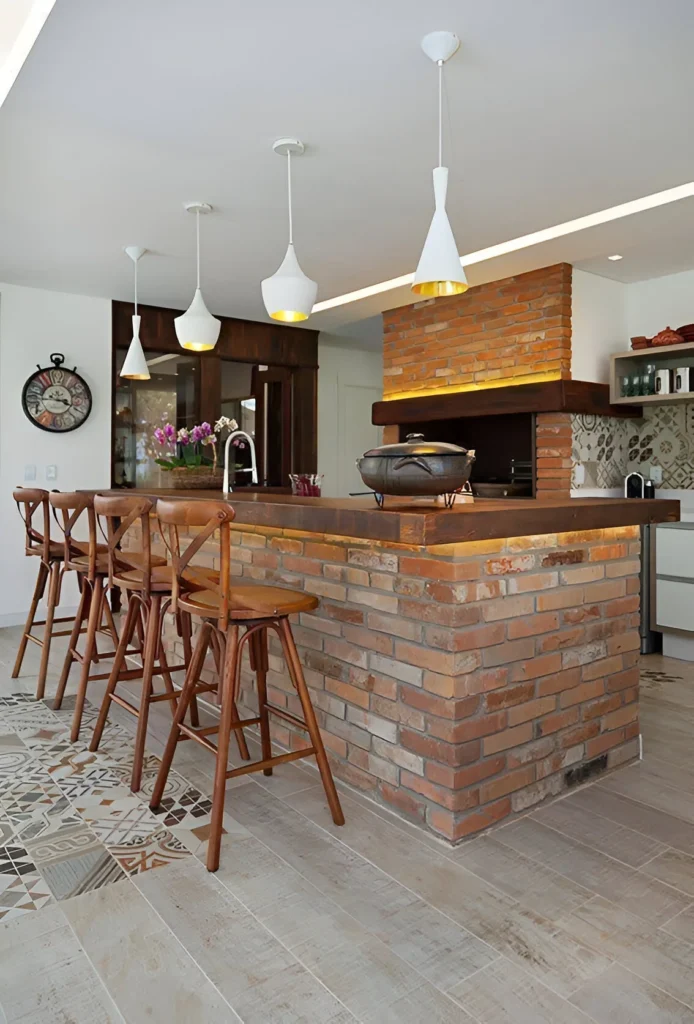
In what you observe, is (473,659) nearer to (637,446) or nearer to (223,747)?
(223,747)

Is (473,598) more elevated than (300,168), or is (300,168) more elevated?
(300,168)

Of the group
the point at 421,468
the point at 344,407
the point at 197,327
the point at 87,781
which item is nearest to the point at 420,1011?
the point at 421,468

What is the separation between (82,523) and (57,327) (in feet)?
4.87

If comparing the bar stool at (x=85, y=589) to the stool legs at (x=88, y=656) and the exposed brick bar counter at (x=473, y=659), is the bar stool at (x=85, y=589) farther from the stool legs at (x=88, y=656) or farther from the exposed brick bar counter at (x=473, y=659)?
the exposed brick bar counter at (x=473, y=659)

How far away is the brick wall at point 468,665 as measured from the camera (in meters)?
2.09

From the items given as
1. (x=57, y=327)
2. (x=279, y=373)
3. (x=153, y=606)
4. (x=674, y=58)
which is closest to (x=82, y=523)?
(x=57, y=327)

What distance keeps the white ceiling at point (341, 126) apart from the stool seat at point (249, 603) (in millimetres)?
1742

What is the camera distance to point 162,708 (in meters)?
3.28

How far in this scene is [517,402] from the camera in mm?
4762

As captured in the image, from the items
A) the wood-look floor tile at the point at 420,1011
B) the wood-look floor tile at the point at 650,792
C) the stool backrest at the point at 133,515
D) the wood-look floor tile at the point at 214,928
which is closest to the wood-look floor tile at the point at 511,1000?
the wood-look floor tile at the point at 420,1011

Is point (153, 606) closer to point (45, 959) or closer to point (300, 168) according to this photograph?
point (45, 959)

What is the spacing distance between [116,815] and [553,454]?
3.48 m

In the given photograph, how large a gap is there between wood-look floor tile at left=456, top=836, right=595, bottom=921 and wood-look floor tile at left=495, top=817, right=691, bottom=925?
0.04 metres

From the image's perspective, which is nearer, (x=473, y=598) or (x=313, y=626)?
(x=473, y=598)
